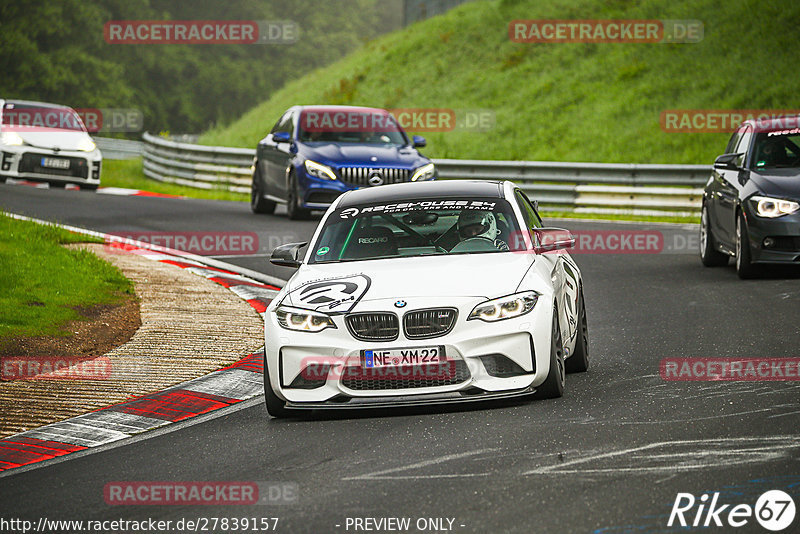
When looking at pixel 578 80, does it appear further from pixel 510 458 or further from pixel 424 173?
pixel 510 458

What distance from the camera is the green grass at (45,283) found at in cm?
1112

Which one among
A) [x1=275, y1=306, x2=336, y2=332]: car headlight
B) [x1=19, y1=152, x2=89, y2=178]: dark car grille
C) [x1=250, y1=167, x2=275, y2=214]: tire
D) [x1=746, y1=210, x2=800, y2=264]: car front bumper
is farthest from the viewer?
[x1=19, y1=152, x2=89, y2=178]: dark car grille

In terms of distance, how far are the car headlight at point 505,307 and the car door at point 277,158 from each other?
12.9 meters

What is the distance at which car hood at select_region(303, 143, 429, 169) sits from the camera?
19.7 metres

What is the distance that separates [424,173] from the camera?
776 inches

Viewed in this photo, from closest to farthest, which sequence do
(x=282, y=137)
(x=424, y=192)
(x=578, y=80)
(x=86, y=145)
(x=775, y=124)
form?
1. (x=424, y=192)
2. (x=775, y=124)
3. (x=282, y=137)
4. (x=86, y=145)
5. (x=578, y=80)

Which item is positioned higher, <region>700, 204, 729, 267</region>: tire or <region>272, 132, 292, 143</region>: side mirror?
<region>272, 132, 292, 143</region>: side mirror

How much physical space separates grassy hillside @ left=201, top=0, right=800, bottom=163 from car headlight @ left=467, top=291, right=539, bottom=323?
69.1ft

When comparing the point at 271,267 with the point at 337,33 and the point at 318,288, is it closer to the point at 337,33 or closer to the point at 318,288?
the point at 318,288

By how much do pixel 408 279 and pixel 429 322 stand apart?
44 centimetres

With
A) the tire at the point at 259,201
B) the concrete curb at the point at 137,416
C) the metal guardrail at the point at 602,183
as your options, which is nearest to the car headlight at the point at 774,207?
the concrete curb at the point at 137,416

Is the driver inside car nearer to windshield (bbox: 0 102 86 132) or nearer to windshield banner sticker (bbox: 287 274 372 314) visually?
windshield banner sticker (bbox: 287 274 372 314)

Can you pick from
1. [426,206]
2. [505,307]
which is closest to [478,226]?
[426,206]

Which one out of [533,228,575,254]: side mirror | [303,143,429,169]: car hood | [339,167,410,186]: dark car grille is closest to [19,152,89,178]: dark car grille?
[303,143,429,169]: car hood
